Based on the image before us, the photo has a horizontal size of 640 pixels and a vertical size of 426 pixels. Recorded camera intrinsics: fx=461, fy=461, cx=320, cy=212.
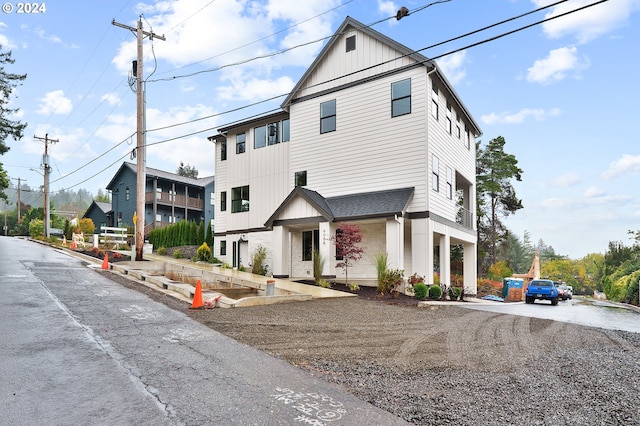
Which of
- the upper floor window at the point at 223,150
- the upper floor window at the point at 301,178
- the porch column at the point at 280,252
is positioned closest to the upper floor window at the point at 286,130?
the upper floor window at the point at 301,178

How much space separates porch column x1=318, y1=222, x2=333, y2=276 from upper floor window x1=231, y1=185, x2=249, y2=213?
7644 mm

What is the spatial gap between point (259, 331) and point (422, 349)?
3.21 meters

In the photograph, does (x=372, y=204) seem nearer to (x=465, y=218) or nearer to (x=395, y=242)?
(x=395, y=242)

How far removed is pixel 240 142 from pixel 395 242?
42.9ft

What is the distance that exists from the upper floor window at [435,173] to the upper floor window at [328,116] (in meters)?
5.06

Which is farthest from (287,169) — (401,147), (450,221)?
(450,221)

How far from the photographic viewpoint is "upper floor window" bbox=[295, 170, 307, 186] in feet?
75.3

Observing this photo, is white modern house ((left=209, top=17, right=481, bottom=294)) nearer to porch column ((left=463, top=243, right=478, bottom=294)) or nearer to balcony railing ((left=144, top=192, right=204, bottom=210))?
porch column ((left=463, top=243, right=478, bottom=294))

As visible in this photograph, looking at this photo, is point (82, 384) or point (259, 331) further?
point (259, 331)

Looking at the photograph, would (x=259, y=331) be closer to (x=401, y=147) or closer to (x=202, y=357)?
(x=202, y=357)

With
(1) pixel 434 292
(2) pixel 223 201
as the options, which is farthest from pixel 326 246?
(2) pixel 223 201

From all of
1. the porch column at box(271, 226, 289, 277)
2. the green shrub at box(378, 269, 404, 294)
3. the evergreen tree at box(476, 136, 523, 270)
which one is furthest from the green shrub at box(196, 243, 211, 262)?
the evergreen tree at box(476, 136, 523, 270)

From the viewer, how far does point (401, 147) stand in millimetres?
19672

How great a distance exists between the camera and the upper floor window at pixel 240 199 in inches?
1043
